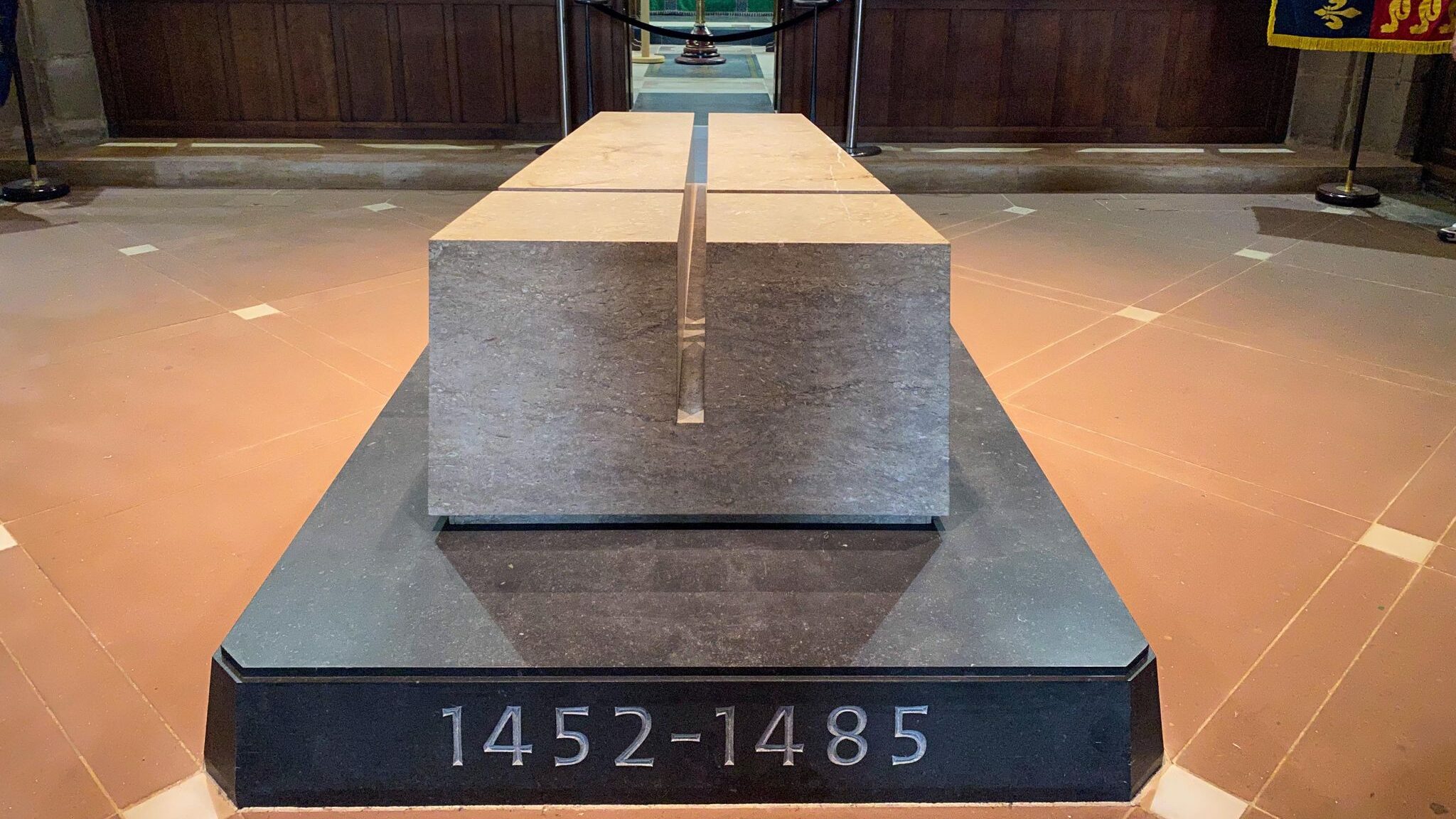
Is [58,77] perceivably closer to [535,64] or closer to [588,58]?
[535,64]

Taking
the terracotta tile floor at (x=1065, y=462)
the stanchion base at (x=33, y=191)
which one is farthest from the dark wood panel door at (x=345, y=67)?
the terracotta tile floor at (x=1065, y=462)

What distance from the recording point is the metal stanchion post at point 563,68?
19.0ft

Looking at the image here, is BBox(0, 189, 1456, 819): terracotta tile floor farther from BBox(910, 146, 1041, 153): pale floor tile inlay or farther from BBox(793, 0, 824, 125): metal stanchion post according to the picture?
BBox(793, 0, 824, 125): metal stanchion post

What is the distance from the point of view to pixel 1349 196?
17.8 feet

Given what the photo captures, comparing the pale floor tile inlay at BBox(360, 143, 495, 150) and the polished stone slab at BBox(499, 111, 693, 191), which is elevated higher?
the polished stone slab at BBox(499, 111, 693, 191)

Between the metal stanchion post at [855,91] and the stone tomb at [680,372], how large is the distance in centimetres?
427

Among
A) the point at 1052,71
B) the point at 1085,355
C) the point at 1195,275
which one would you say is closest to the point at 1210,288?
the point at 1195,275

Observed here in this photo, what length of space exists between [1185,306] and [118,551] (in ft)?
10.9

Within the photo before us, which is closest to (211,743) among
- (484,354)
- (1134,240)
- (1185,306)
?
(484,354)

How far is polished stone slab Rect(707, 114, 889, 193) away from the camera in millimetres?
2264

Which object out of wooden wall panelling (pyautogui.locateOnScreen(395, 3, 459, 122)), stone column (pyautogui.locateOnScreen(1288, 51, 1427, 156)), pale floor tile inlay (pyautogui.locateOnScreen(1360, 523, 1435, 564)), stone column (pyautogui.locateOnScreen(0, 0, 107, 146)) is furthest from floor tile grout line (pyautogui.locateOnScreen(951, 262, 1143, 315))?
stone column (pyautogui.locateOnScreen(0, 0, 107, 146))

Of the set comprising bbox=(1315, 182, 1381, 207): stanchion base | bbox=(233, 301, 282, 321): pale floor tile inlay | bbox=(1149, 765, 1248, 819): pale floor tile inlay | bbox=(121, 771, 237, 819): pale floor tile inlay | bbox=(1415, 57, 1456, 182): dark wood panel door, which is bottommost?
bbox=(1149, 765, 1248, 819): pale floor tile inlay

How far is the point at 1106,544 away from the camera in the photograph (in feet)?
7.36

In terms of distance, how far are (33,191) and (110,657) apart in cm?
447
